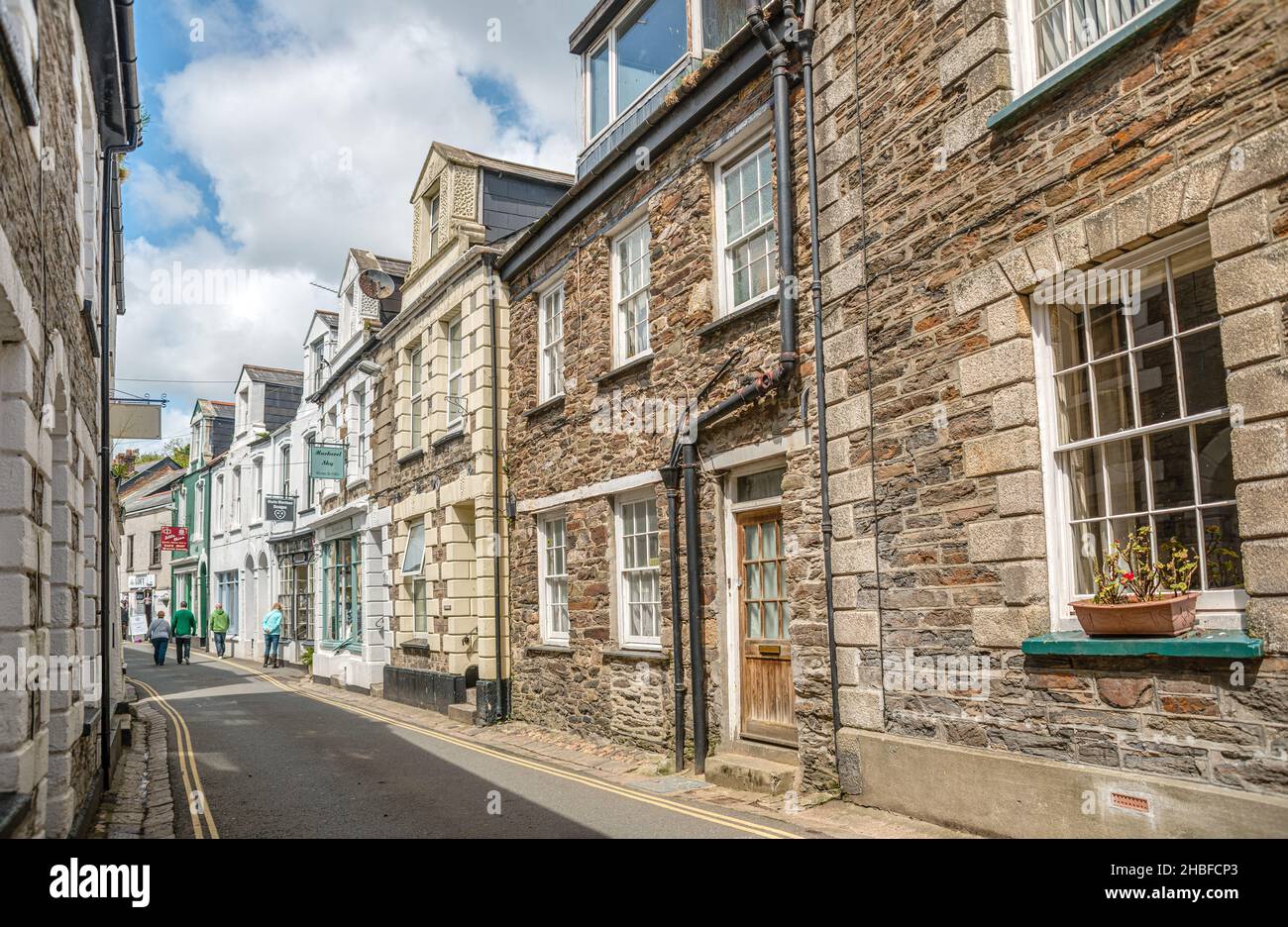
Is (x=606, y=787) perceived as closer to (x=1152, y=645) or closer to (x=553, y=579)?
(x=553, y=579)

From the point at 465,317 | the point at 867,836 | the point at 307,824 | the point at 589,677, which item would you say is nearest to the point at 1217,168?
the point at 867,836

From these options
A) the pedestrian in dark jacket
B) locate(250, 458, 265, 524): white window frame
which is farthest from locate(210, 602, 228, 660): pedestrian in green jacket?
locate(250, 458, 265, 524): white window frame

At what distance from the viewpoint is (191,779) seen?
34.6ft

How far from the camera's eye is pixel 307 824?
827 cm

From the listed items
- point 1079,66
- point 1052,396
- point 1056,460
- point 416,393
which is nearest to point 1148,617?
point 1056,460

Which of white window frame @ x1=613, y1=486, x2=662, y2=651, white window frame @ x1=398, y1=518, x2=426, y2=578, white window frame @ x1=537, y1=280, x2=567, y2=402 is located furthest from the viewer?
white window frame @ x1=398, y1=518, x2=426, y2=578

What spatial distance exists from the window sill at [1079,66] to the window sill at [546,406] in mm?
7817

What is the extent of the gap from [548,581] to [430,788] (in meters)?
4.83

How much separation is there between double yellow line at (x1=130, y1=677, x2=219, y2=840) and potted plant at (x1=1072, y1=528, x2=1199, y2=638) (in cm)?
648

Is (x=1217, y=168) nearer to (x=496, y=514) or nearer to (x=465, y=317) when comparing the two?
(x=496, y=514)

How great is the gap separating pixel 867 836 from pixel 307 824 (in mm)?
4401

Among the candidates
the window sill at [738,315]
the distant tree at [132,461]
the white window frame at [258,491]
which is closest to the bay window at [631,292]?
the window sill at [738,315]

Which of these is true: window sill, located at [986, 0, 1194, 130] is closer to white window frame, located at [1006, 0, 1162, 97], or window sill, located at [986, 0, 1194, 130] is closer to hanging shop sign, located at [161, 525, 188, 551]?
white window frame, located at [1006, 0, 1162, 97]

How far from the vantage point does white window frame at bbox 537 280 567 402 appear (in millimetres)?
14375
